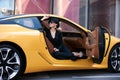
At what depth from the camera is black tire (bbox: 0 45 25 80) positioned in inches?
309

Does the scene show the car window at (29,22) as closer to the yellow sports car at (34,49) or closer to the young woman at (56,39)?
the yellow sports car at (34,49)

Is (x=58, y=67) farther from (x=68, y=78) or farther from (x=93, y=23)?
(x=93, y=23)

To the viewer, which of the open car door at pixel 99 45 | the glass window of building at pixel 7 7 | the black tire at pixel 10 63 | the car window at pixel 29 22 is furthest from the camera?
the glass window of building at pixel 7 7

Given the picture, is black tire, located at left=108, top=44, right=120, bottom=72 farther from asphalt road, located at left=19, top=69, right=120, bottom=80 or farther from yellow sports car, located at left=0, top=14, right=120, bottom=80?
asphalt road, located at left=19, top=69, right=120, bottom=80

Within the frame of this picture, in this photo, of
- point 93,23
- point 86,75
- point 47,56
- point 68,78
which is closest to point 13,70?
point 47,56

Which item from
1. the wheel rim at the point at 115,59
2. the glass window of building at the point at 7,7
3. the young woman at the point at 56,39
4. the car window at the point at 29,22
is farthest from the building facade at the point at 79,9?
the car window at the point at 29,22

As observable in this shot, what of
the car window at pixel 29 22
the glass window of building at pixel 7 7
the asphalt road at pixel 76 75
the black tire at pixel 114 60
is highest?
the glass window of building at pixel 7 7

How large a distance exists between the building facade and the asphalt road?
7011mm

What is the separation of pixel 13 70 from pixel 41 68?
0.62 metres

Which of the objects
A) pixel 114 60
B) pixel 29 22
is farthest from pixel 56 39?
pixel 114 60

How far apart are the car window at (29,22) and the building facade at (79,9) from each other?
754 cm

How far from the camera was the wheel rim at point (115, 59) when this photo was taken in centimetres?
941

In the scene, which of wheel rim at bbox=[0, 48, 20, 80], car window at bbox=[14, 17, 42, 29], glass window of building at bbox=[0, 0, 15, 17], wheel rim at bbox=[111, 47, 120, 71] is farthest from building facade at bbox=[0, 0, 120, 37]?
wheel rim at bbox=[0, 48, 20, 80]

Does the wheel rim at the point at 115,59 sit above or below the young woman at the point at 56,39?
below
